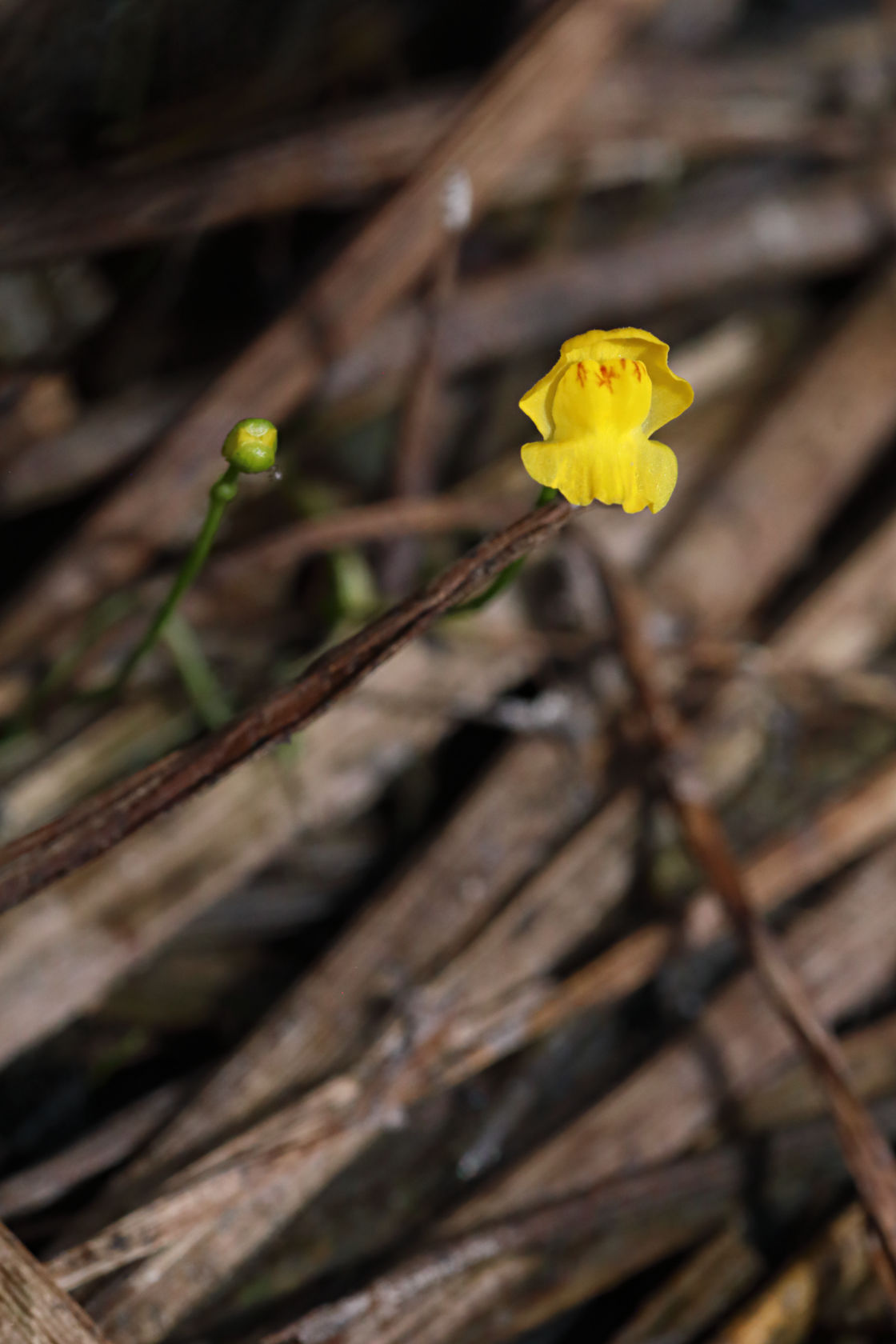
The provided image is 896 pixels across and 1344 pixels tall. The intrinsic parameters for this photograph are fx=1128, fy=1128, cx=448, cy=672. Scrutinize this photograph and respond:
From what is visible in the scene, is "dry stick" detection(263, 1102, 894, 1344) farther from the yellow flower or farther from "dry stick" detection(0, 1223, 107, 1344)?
the yellow flower

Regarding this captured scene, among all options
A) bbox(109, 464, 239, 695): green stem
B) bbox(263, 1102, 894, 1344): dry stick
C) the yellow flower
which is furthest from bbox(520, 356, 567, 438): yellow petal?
bbox(263, 1102, 894, 1344): dry stick

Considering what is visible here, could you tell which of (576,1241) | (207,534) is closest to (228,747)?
(207,534)

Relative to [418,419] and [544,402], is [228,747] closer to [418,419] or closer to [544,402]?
[544,402]

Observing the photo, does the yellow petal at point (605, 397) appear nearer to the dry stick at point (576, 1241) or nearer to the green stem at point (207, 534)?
the green stem at point (207, 534)

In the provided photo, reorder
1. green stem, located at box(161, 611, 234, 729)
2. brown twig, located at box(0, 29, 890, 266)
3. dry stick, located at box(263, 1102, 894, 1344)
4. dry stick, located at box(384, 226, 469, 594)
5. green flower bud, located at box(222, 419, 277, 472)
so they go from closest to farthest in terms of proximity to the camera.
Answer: green flower bud, located at box(222, 419, 277, 472) < dry stick, located at box(263, 1102, 894, 1344) < green stem, located at box(161, 611, 234, 729) < brown twig, located at box(0, 29, 890, 266) < dry stick, located at box(384, 226, 469, 594)

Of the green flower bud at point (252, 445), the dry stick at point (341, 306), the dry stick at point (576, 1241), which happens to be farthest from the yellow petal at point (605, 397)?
the dry stick at point (576, 1241)
